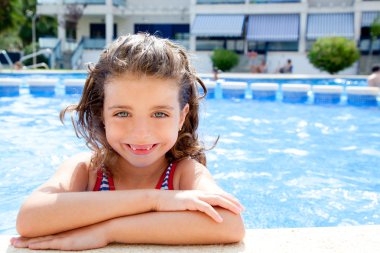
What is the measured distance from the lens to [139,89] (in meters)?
1.69

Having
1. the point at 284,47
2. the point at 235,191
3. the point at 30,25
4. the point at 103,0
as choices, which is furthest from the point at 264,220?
the point at 30,25

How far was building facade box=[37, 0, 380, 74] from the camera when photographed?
22.2 m

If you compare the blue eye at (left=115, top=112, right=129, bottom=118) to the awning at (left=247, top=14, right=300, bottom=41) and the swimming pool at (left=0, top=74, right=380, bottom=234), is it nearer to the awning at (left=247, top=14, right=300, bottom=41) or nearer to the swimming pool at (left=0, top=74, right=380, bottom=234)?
the swimming pool at (left=0, top=74, right=380, bottom=234)

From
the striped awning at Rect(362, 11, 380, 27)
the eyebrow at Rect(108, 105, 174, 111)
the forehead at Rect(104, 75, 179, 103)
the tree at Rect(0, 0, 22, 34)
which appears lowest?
the eyebrow at Rect(108, 105, 174, 111)

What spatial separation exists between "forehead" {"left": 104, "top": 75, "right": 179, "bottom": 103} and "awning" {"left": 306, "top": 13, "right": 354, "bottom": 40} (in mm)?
21875

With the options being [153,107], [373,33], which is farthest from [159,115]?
[373,33]

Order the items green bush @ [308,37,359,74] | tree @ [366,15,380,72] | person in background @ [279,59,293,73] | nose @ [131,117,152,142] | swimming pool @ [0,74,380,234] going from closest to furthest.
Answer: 1. nose @ [131,117,152,142]
2. swimming pool @ [0,74,380,234]
3. green bush @ [308,37,359,74]
4. tree @ [366,15,380,72]
5. person in background @ [279,59,293,73]

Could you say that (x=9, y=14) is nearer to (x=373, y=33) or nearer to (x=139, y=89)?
(x=373, y=33)

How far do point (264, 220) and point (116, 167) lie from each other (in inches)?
72.8

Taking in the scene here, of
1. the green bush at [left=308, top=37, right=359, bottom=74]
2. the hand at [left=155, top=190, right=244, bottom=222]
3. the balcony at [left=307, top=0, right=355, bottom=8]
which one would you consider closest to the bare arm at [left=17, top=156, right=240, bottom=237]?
the hand at [left=155, top=190, right=244, bottom=222]

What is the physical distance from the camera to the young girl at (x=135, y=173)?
4.86ft

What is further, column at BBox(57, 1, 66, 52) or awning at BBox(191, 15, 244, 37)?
column at BBox(57, 1, 66, 52)

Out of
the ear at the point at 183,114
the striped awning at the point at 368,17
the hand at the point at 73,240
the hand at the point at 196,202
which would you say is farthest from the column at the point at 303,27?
the hand at the point at 73,240

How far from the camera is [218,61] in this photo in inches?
851
